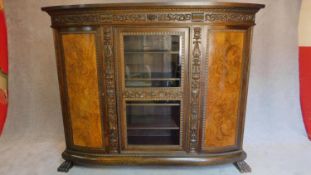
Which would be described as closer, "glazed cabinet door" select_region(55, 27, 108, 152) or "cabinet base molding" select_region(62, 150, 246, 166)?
"glazed cabinet door" select_region(55, 27, 108, 152)

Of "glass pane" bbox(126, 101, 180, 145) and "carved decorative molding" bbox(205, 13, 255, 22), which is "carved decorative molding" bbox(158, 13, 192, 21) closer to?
"carved decorative molding" bbox(205, 13, 255, 22)

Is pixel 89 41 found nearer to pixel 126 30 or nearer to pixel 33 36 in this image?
pixel 126 30

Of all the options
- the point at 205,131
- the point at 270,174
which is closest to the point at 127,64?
the point at 205,131

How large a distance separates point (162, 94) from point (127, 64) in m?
0.44

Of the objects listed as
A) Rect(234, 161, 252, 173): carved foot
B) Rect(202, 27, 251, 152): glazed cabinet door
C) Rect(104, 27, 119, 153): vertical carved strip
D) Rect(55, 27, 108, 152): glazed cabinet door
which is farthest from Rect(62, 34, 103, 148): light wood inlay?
Rect(234, 161, 252, 173): carved foot

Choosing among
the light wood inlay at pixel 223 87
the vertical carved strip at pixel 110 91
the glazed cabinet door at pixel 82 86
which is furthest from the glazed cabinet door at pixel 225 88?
the glazed cabinet door at pixel 82 86

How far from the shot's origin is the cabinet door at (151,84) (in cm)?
206

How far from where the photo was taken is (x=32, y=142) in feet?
9.46

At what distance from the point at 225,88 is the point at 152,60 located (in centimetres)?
75

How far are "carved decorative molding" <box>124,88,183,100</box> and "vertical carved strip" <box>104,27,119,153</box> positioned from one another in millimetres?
143

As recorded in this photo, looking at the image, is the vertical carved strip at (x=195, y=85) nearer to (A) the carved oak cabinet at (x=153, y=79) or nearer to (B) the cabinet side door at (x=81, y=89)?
(A) the carved oak cabinet at (x=153, y=79)

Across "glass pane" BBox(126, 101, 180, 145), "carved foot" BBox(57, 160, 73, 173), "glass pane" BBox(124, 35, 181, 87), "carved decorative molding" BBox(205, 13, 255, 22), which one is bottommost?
"carved foot" BBox(57, 160, 73, 173)

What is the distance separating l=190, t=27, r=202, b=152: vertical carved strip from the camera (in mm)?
1996

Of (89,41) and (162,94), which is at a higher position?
(89,41)
